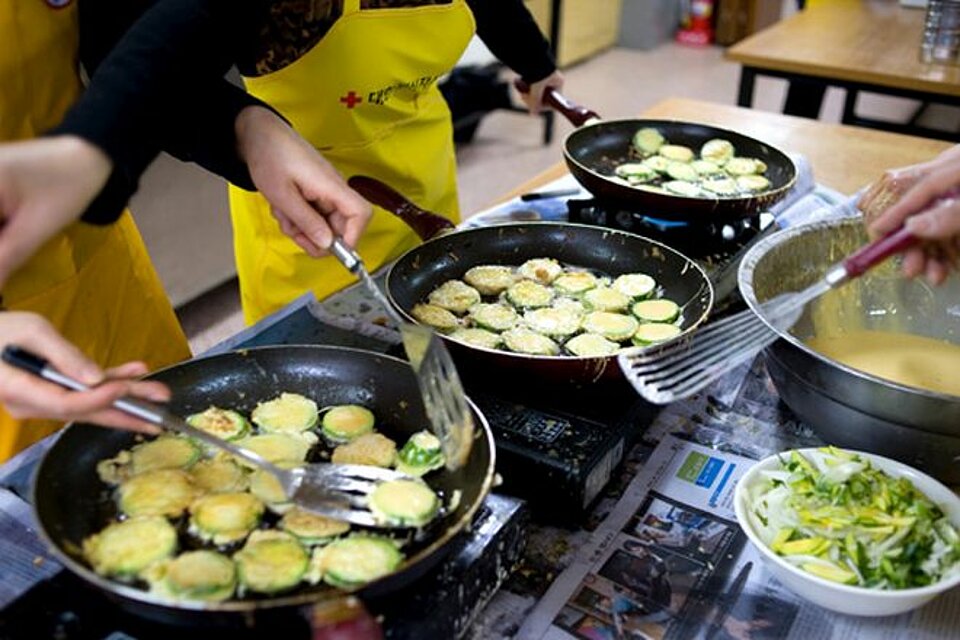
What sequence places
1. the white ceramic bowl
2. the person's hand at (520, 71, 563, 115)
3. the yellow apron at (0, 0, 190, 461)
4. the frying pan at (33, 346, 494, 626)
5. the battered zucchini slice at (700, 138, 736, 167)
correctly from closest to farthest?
the frying pan at (33, 346, 494, 626) → the white ceramic bowl → the yellow apron at (0, 0, 190, 461) → the battered zucchini slice at (700, 138, 736, 167) → the person's hand at (520, 71, 563, 115)

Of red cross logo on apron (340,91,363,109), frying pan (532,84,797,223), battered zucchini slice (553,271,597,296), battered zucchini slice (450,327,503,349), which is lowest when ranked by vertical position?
battered zucchini slice (450,327,503,349)

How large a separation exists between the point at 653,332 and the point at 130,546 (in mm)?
850

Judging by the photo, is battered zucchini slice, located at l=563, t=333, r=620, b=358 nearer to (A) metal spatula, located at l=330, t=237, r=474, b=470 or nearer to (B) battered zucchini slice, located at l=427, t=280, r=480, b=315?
(B) battered zucchini slice, located at l=427, t=280, r=480, b=315

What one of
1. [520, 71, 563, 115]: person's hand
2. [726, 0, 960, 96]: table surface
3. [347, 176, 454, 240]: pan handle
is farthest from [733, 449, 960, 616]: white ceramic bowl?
[726, 0, 960, 96]: table surface

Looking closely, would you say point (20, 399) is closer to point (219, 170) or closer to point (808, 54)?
point (219, 170)

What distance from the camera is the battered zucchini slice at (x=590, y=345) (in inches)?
52.8

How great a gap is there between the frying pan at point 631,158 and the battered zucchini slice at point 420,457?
0.78 metres

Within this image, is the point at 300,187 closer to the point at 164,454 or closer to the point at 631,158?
the point at 164,454

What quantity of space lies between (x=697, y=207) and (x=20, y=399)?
1.20 metres

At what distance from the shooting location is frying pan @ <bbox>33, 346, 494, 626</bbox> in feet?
2.65

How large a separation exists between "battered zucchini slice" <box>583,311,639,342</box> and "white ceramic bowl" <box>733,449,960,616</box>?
385mm

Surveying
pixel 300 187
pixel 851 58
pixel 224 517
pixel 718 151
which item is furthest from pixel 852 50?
pixel 224 517

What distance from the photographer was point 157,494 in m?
1.01

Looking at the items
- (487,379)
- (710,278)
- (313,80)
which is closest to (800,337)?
(710,278)
